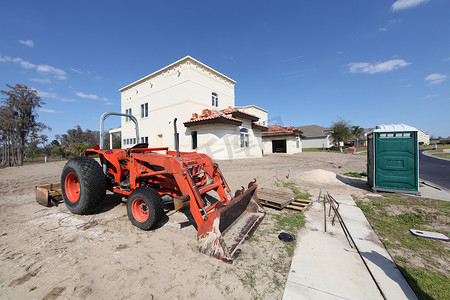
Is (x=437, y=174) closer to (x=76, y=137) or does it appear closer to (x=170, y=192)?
(x=170, y=192)

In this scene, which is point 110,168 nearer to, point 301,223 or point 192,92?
point 301,223

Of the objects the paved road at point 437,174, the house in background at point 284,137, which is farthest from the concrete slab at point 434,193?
the house in background at point 284,137

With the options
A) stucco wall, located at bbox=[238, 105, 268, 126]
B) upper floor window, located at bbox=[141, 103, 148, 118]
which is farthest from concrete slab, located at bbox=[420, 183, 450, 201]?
upper floor window, located at bbox=[141, 103, 148, 118]

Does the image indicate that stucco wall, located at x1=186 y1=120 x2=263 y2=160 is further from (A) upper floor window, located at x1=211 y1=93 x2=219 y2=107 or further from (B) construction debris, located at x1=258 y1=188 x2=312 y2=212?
(B) construction debris, located at x1=258 y1=188 x2=312 y2=212

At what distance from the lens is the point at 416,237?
3357 millimetres

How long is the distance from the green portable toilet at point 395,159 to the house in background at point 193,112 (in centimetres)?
1000

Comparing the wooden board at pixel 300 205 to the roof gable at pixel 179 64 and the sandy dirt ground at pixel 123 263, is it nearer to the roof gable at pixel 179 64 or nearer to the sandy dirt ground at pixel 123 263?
the sandy dirt ground at pixel 123 263

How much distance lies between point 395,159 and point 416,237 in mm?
3736

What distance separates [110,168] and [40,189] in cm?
224

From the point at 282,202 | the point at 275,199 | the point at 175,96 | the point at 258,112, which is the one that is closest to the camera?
the point at 282,202

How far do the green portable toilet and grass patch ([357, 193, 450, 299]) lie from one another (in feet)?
1.75

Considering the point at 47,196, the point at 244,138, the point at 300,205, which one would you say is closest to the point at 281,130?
the point at 244,138

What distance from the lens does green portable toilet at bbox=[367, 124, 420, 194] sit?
19.3 feet

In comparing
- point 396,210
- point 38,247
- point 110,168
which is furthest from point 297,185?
point 38,247
